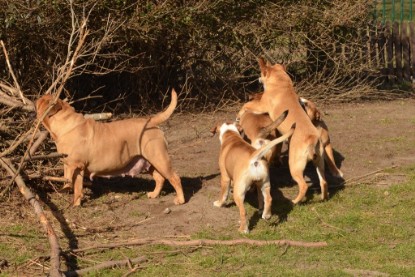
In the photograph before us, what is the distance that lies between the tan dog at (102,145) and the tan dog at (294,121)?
147 cm

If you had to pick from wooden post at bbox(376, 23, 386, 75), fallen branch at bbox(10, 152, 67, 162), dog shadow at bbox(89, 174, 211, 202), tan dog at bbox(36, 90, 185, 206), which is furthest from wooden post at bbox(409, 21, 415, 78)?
fallen branch at bbox(10, 152, 67, 162)

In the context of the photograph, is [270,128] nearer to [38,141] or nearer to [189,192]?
[189,192]

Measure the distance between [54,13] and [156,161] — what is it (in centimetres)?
441

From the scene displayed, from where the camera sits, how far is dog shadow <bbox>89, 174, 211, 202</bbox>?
1021cm

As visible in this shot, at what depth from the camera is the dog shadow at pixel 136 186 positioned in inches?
402

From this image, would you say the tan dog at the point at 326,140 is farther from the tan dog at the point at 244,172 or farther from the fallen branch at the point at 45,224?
the fallen branch at the point at 45,224

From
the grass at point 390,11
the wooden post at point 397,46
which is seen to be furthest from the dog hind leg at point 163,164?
the wooden post at point 397,46

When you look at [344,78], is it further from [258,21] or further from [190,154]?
[190,154]

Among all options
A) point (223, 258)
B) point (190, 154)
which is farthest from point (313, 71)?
point (223, 258)

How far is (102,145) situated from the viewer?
372 inches

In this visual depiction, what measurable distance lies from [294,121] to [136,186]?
234cm

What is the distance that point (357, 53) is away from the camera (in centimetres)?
1759

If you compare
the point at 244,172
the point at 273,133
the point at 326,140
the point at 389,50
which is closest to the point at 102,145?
the point at 244,172

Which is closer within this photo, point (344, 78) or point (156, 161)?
point (156, 161)
